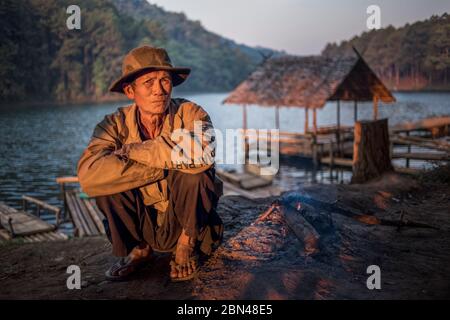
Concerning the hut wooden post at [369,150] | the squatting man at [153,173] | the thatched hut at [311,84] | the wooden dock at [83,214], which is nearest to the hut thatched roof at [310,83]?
the thatched hut at [311,84]

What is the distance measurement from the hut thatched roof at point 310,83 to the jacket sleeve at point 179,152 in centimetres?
1496

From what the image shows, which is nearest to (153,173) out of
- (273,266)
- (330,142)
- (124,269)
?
(124,269)

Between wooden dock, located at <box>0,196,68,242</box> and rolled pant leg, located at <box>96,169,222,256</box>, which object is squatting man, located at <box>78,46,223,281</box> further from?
wooden dock, located at <box>0,196,68,242</box>

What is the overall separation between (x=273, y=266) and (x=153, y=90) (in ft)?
5.26

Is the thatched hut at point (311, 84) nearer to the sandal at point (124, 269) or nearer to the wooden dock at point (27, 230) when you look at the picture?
the wooden dock at point (27, 230)

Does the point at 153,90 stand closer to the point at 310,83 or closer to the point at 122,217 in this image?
the point at 122,217

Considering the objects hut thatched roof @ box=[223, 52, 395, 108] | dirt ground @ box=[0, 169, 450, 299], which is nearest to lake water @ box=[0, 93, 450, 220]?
hut thatched roof @ box=[223, 52, 395, 108]

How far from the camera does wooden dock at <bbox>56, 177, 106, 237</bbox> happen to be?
33.3 ft

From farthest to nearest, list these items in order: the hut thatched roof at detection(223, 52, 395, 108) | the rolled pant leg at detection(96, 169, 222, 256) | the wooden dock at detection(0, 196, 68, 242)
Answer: the hut thatched roof at detection(223, 52, 395, 108)
the wooden dock at detection(0, 196, 68, 242)
the rolled pant leg at detection(96, 169, 222, 256)

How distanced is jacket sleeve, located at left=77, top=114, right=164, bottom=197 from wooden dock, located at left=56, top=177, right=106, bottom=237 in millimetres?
7558

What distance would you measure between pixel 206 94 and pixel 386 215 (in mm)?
72855

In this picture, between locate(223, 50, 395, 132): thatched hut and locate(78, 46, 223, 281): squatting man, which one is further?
locate(223, 50, 395, 132): thatched hut
